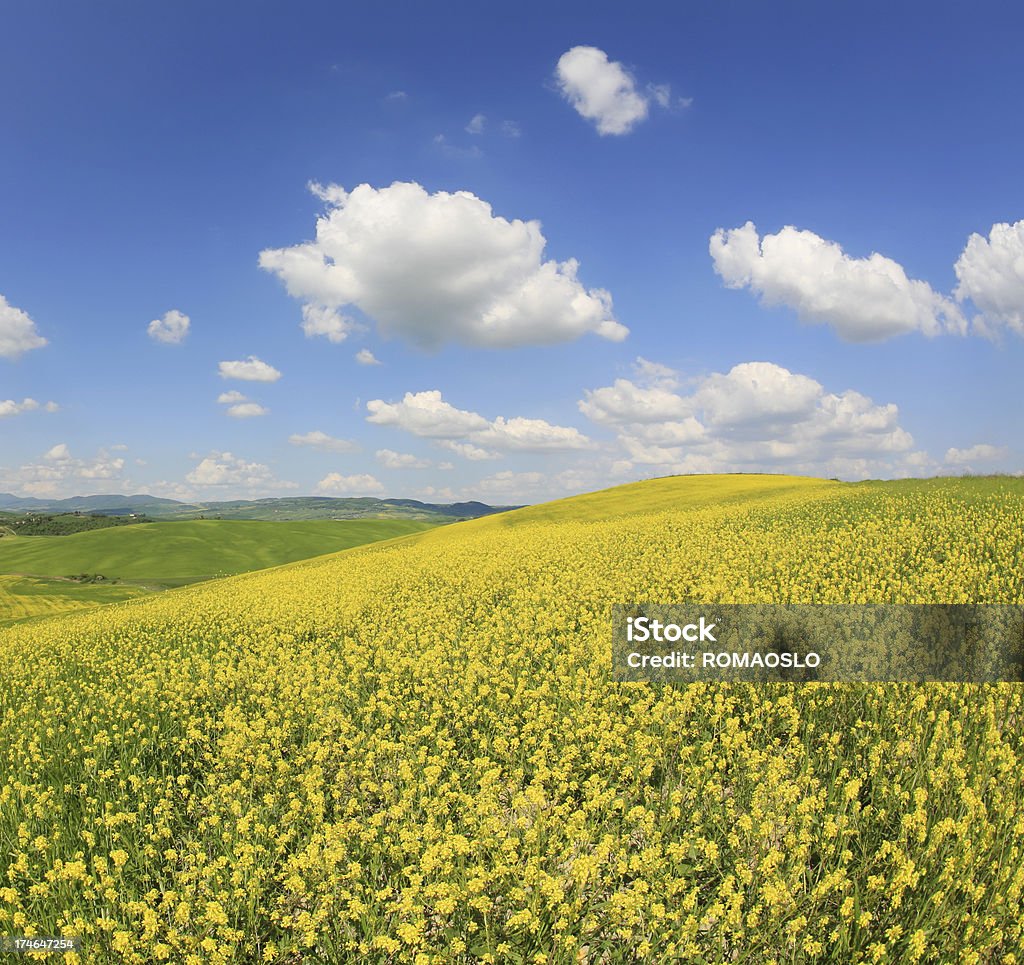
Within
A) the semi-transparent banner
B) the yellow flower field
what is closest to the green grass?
the yellow flower field

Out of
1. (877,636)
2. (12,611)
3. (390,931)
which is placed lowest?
(12,611)

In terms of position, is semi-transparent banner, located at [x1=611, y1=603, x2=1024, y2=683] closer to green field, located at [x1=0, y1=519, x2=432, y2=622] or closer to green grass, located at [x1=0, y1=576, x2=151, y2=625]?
green grass, located at [x1=0, y1=576, x2=151, y2=625]

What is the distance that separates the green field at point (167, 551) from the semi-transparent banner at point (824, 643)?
253ft

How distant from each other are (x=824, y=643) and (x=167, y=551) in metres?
109

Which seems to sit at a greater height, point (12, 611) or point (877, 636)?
point (877, 636)

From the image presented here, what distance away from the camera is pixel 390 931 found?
15.3 feet

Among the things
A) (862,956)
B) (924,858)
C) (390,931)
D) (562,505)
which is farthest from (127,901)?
(562,505)

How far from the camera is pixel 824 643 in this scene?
28.3 feet

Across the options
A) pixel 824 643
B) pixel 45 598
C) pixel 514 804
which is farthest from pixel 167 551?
pixel 824 643

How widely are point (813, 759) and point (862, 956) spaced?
2460mm

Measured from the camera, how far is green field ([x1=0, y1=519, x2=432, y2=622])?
8594 cm

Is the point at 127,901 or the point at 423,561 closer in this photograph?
the point at 127,901

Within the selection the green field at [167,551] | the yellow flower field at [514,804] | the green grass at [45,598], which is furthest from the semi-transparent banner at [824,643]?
the green field at [167,551]

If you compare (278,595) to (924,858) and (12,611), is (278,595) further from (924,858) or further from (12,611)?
(12,611)
